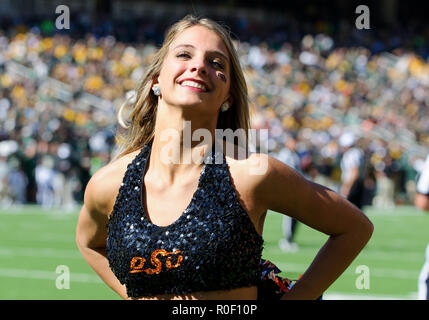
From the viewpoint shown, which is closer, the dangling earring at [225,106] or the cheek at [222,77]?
the cheek at [222,77]

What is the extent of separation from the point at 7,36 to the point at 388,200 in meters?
14.0

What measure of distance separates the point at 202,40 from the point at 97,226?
749 mm

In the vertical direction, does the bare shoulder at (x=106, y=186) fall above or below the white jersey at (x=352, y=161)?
below

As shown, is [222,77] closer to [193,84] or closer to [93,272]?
[193,84]

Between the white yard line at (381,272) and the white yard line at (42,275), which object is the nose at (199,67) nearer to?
the white yard line at (42,275)

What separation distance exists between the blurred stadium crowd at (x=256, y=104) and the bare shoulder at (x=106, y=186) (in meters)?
16.3

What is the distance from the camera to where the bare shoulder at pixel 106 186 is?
2820mm

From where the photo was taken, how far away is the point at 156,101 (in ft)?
10.1

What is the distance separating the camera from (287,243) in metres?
11.2

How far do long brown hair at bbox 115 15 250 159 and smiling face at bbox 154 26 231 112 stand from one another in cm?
4

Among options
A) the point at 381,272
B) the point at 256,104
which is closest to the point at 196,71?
the point at 381,272

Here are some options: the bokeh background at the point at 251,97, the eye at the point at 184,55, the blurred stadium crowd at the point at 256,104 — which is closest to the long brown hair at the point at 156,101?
the eye at the point at 184,55

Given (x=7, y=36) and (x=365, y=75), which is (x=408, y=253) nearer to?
(x=365, y=75)

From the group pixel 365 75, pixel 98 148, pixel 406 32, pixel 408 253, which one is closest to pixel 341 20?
pixel 406 32
